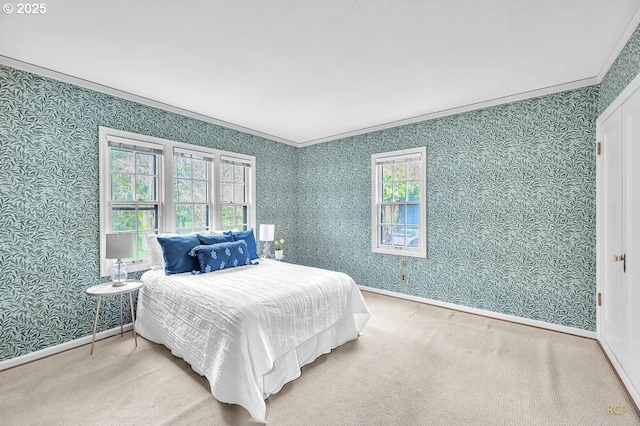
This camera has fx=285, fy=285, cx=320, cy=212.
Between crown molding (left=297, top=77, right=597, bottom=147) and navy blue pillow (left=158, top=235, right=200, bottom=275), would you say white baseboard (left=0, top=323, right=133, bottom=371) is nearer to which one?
navy blue pillow (left=158, top=235, right=200, bottom=275)

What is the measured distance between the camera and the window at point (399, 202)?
4.11 m

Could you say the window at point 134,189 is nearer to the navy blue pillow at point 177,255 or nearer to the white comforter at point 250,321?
the navy blue pillow at point 177,255

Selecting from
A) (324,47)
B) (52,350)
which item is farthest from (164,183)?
(324,47)

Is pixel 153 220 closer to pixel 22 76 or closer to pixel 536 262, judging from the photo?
pixel 22 76

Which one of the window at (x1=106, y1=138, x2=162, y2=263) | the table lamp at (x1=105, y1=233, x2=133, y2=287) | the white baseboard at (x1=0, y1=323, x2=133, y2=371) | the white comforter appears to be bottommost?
the white baseboard at (x1=0, y1=323, x2=133, y2=371)

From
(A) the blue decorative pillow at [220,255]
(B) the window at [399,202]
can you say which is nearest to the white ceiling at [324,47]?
(B) the window at [399,202]

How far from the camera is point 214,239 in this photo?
347cm

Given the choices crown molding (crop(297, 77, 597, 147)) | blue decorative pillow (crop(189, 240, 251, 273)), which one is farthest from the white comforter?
crown molding (crop(297, 77, 597, 147))

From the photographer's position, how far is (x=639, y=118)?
78.5 inches

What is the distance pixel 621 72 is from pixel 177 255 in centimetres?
440

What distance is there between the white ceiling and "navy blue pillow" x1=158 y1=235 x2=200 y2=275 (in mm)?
1676

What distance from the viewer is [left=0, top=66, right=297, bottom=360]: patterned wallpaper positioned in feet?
8.19

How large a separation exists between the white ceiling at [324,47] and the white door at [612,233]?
2.27ft

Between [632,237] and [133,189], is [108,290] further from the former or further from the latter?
[632,237]
